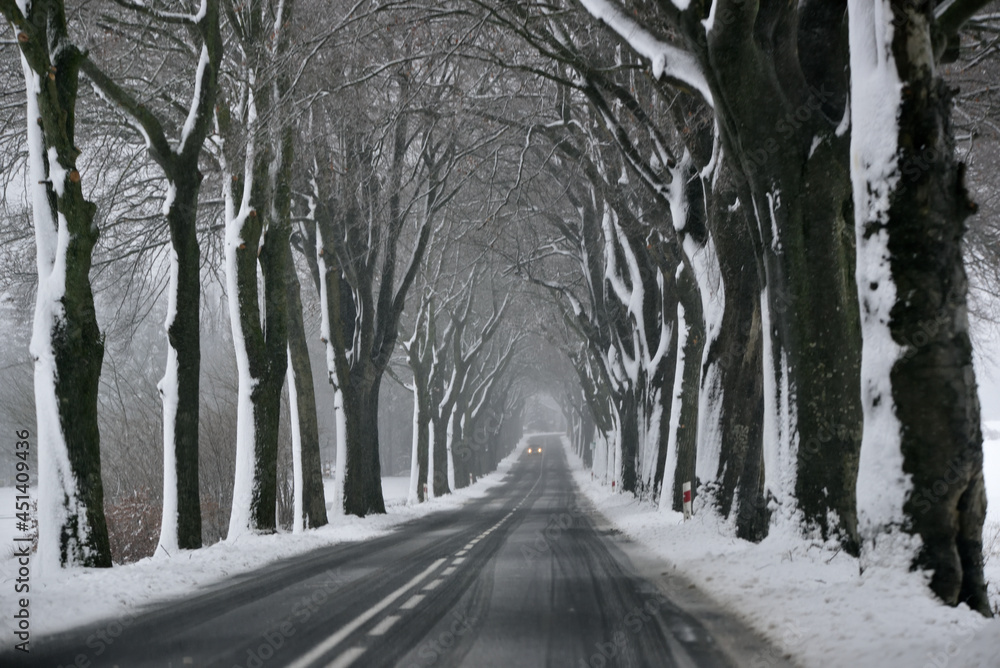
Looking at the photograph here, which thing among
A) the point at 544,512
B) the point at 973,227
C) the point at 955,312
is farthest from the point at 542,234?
the point at 955,312

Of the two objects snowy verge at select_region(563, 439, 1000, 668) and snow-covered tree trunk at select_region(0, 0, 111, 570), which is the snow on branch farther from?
snow-covered tree trunk at select_region(0, 0, 111, 570)

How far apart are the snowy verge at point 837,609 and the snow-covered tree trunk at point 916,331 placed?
374 mm

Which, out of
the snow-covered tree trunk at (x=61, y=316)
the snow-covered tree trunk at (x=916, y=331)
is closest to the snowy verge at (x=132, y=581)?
the snow-covered tree trunk at (x=61, y=316)

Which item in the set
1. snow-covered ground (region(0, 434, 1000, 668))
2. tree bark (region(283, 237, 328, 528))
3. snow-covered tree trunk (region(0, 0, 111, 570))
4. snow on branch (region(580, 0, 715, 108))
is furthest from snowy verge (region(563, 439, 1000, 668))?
tree bark (region(283, 237, 328, 528))

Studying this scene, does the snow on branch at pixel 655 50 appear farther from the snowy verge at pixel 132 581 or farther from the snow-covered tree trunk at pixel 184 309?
the snowy verge at pixel 132 581

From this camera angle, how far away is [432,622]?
659 centimetres

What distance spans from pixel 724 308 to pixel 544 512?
14.5m

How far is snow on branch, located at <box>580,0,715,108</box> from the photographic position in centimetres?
872

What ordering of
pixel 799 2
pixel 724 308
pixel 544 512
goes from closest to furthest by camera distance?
pixel 799 2 → pixel 724 308 → pixel 544 512

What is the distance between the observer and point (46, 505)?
914 centimetres

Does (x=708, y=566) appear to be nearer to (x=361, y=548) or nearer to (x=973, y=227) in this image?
(x=361, y=548)

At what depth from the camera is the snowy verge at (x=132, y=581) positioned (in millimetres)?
6867

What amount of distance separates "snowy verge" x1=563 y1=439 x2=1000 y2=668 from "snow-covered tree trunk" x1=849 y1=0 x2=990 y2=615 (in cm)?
37

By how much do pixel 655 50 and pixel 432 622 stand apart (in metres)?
6.39
